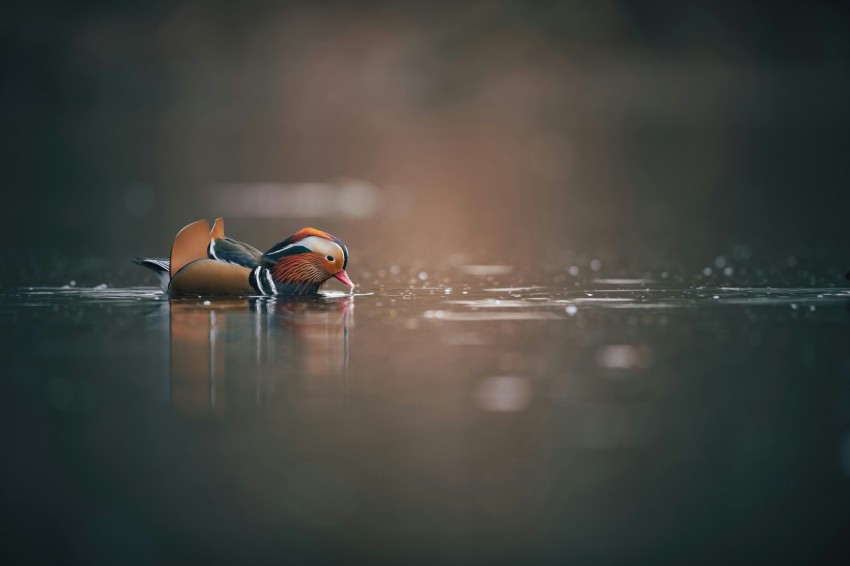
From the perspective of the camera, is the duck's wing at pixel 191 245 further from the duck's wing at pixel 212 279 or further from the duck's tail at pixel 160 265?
the duck's tail at pixel 160 265

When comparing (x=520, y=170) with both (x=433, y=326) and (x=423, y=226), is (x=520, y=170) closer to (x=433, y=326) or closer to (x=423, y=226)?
(x=423, y=226)

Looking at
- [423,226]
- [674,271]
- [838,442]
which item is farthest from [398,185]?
[838,442]

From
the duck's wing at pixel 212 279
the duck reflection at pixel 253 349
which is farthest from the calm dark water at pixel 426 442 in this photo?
the duck's wing at pixel 212 279

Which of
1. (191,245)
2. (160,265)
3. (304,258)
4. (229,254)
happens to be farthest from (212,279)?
(304,258)

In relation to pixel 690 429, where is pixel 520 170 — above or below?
above

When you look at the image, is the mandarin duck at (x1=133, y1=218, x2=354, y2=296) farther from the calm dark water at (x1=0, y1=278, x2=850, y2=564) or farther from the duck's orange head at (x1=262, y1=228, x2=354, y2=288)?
the calm dark water at (x1=0, y1=278, x2=850, y2=564)

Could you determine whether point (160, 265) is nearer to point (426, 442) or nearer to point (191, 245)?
point (191, 245)

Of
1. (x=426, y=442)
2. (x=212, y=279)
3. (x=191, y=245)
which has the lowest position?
(x=426, y=442)
